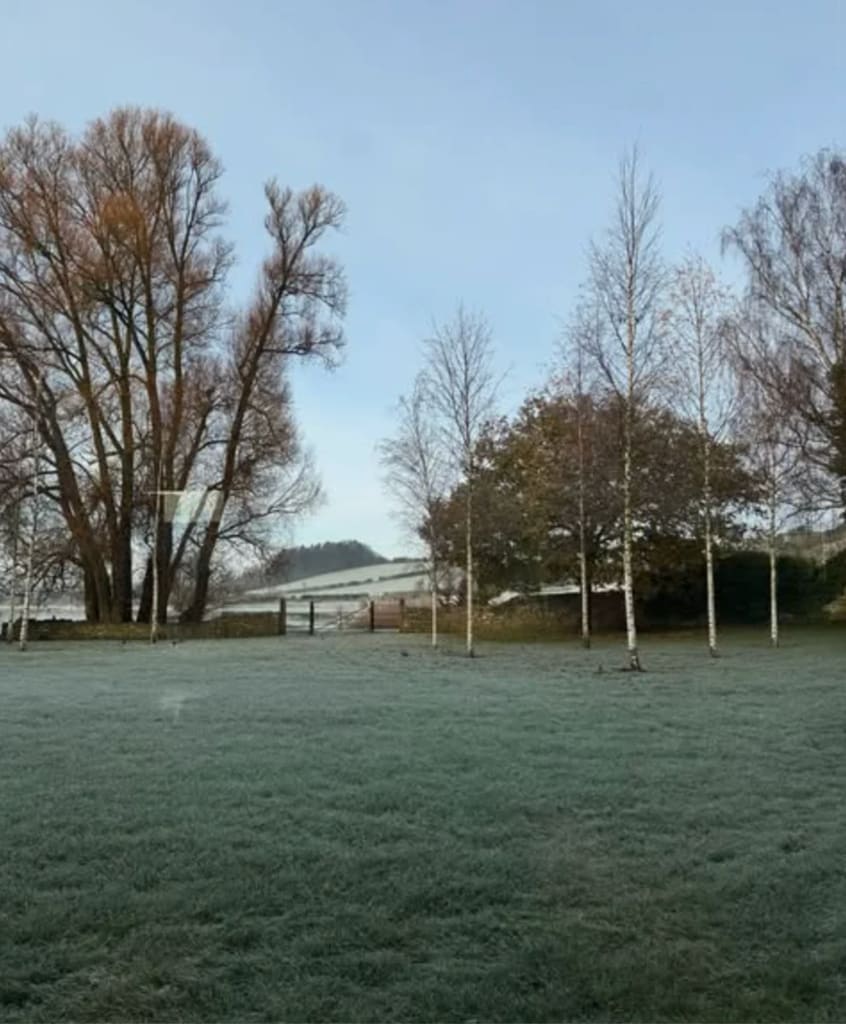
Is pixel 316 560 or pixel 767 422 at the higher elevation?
pixel 767 422

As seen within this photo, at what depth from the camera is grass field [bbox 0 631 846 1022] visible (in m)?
2.71

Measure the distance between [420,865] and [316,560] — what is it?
28.1 metres

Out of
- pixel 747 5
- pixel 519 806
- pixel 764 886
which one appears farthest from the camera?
pixel 747 5

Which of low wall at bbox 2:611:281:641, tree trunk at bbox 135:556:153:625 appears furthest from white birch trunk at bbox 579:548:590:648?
tree trunk at bbox 135:556:153:625

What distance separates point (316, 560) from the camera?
31.6 meters

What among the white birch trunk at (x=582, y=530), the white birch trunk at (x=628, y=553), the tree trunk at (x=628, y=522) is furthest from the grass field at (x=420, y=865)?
the white birch trunk at (x=582, y=530)

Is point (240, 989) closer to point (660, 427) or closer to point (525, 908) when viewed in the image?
point (525, 908)

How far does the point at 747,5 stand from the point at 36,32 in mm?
7716

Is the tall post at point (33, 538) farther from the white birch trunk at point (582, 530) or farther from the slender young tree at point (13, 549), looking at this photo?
the white birch trunk at point (582, 530)

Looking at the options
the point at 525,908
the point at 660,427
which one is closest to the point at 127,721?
the point at 525,908

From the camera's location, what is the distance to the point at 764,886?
358 centimetres

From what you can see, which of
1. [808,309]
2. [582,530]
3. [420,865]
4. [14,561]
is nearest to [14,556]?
[14,561]

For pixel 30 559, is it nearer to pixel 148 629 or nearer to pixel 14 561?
pixel 14 561

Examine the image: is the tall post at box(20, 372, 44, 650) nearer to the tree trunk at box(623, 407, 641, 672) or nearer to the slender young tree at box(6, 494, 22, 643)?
the slender young tree at box(6, 494, 22, 643)
